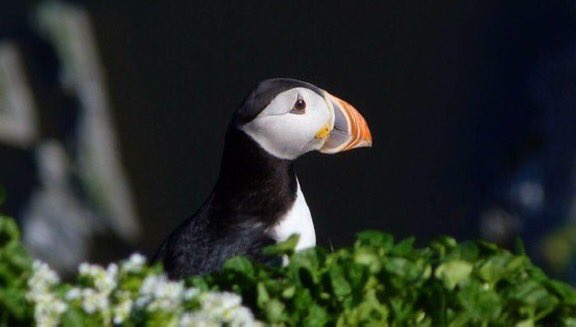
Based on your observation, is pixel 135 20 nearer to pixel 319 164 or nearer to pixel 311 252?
pixel 319 164

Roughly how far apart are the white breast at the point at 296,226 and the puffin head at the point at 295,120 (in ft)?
0.65

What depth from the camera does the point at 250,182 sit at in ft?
Result: 19.2

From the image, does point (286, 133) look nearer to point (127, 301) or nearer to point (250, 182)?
point (250, 182)

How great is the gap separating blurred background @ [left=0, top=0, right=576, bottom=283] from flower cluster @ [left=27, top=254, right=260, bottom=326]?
319cm

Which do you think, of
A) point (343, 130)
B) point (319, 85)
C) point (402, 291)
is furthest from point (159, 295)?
point (319, 85)

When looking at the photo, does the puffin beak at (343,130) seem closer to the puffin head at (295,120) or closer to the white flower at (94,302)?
the puffin head at (295,120)

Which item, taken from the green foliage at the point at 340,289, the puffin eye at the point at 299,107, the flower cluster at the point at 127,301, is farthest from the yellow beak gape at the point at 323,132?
the flower cluster at the point at 127,301

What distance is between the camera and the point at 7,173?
7.95m

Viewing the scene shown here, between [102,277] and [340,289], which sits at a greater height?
[102,277]

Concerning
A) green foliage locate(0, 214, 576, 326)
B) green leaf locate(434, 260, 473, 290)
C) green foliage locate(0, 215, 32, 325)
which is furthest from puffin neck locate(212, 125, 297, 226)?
green foliage locate(0, 215, 32, 325)

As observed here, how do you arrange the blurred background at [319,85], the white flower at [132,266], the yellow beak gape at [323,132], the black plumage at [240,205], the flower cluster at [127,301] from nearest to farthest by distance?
the flower cluster at [127,301] < the white flower at [132,266] < the black plumage at [240,205] < the yellow beak gape at [323,132] < the blurred background at [319,85]

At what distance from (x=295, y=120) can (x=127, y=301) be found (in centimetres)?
211

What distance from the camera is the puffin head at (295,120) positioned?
5.74 meters

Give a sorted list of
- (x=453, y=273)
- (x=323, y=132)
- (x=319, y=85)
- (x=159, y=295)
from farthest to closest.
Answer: (x=319, y=85) < (x=323, y=132) < (x=453, y=273) < (x=159, y=295)
